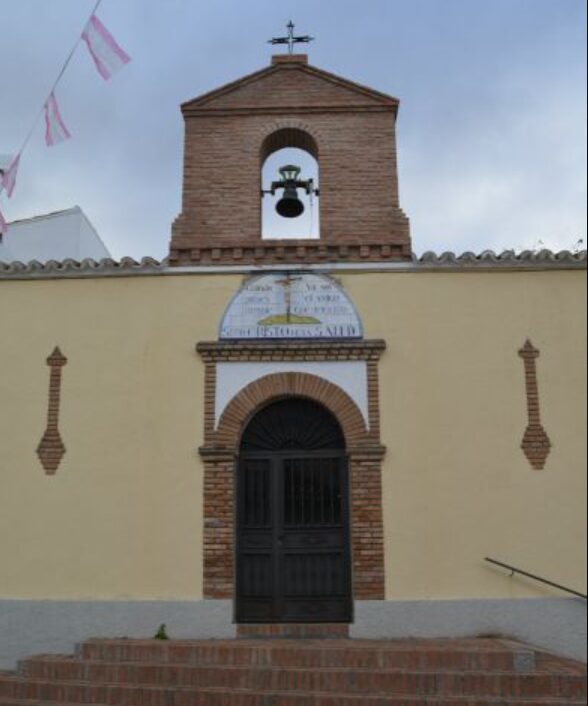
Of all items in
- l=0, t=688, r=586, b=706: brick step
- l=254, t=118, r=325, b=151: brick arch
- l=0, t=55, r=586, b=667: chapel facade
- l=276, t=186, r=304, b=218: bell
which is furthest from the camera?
l=276, t=186, r=304, b=218: bell

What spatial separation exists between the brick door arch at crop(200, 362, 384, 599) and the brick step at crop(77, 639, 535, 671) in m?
0.88

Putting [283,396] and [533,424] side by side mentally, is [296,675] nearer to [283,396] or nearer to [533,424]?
[283,396]

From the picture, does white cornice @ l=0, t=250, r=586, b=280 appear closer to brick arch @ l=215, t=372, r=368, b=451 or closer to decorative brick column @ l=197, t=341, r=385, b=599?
decorative brick column @ l=197, t=341, r=385, b=599

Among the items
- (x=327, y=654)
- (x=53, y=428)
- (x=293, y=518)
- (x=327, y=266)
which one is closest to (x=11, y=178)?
(x=53, y=428)

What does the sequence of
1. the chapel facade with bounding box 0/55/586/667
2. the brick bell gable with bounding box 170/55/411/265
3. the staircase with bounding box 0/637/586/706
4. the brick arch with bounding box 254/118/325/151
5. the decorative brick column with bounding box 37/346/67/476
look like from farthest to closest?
the brick arch with bounding box 254/118/325/151, the brick bell gable with bounding box 170/55/411/265, the decorative brick column with bounding box 37/346/67/476, the chapel facade with bounding box 0/55/586/667, the staircase with bounding box 0/637/586/706

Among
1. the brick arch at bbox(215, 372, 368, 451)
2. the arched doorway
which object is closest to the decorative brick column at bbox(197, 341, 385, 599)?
the brick arch at bbox(215, 372, 368, 451)

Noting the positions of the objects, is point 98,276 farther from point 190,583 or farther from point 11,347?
point 190,583

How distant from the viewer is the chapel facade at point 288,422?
342 inches

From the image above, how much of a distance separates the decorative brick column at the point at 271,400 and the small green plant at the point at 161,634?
0.55 meters

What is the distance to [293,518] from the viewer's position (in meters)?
9.10

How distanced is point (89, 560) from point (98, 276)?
317 cm

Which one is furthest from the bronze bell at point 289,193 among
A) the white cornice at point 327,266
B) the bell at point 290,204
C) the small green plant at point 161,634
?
the small green plant at point 161,634

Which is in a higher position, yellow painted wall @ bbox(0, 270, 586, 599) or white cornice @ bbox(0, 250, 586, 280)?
white cornice @ bbox(0, 250, 586, 280)

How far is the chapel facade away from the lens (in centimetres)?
869
